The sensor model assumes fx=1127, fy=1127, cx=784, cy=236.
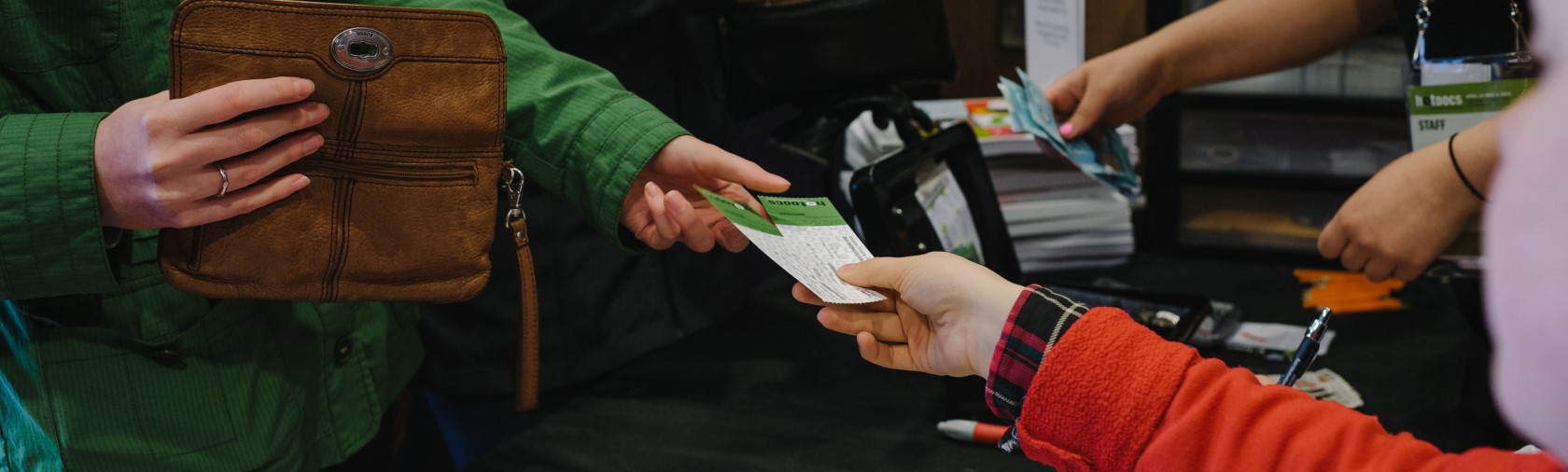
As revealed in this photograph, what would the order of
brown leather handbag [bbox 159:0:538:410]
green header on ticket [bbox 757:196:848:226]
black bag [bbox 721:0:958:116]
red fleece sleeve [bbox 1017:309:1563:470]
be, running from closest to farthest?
1. red fleece sleeve [bbox 1017:309:1563:470]
2. brown leather handbag [bbox 159:0:538:410]
3. green header on ticket [bbox 757:196:848:226]
4. black bag [bbox 721:0:958:116]

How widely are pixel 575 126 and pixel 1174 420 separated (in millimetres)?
615

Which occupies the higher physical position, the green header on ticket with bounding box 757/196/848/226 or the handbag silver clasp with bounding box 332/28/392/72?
the handbag silver clasp with bounding box 332/28/392/72

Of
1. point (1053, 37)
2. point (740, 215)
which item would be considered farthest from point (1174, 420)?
point (1053, 37)

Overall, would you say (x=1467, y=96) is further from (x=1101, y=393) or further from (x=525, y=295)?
(x=525, y=295)

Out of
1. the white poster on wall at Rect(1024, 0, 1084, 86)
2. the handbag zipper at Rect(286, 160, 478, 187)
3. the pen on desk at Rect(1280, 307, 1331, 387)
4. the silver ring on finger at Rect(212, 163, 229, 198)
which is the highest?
the silver ring on finger at Rect(212, 163, 229, 198)

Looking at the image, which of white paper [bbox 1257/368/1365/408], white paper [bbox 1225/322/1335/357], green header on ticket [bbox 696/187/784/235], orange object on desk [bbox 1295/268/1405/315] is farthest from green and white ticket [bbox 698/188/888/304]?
orange object on desk [bbox 1295/268/1405/315]

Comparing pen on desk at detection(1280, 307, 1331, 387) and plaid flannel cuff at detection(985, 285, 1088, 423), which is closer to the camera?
plaid flannel cuff at detection(985, 285, 1088, 423)

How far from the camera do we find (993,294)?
0.82 m

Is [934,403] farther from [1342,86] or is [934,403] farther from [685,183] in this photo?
[1342,86]

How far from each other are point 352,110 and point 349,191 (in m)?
0.07

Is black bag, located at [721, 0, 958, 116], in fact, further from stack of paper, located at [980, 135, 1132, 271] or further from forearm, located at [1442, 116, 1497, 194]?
forearm, located at [1442, 116, 1497, 194]

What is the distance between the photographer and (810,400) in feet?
4.28

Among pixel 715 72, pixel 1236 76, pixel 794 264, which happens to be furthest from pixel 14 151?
pixel 1236 76

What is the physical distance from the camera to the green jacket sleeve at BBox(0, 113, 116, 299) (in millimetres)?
745
